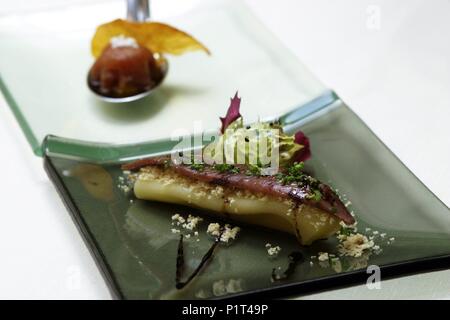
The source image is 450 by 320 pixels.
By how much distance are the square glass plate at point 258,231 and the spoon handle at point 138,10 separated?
2.72 ft

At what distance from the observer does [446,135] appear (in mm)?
2396

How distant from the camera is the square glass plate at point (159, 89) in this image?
2.40 m

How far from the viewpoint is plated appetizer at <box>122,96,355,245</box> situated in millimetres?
1724

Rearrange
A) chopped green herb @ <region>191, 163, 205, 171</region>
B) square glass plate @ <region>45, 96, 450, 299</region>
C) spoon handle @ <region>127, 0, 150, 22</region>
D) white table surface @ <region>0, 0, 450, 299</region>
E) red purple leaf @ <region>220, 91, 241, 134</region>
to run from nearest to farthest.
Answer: square glass plate @ <region>45, 96, 450, 299</region> → white table surface @ <region>0, 0, 450, 299</region> → chopped green herb @ <region>191, 163, 205, 171</region> → red purple leaf @ <region>220, 91, 241, 134</region> → spoon handle @ <region>127, 0, 150, 22</region>

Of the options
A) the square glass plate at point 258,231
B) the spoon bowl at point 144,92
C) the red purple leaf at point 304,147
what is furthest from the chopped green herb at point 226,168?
the spoon bowl at point 144,92

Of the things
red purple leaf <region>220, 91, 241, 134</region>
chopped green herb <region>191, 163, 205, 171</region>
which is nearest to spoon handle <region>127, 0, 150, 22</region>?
red purple leaf <region>220, 91, 241, 134</region>

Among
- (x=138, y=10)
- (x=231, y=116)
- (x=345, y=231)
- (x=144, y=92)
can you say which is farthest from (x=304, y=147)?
(x=138, y=10)

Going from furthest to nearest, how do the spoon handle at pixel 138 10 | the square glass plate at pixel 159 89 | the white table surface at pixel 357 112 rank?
the spoon handle at pixel 138 10 < the square glass plate at pixel 159 89 < the white table surface at pixel 357 112

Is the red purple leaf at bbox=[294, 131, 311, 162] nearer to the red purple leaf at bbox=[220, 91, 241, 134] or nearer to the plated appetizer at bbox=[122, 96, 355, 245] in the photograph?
the plated appetizer at bbox=[122, 96, 355, 245]

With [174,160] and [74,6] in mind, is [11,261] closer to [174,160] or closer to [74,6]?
[174,160]

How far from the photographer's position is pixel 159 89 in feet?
8.54

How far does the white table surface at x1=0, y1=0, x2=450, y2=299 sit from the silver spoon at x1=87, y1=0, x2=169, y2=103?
0.16 meters

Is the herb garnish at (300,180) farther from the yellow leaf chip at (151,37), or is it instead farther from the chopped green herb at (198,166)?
the yellow leaf chip at (151,37)

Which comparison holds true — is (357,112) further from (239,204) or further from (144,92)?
(239,204)
